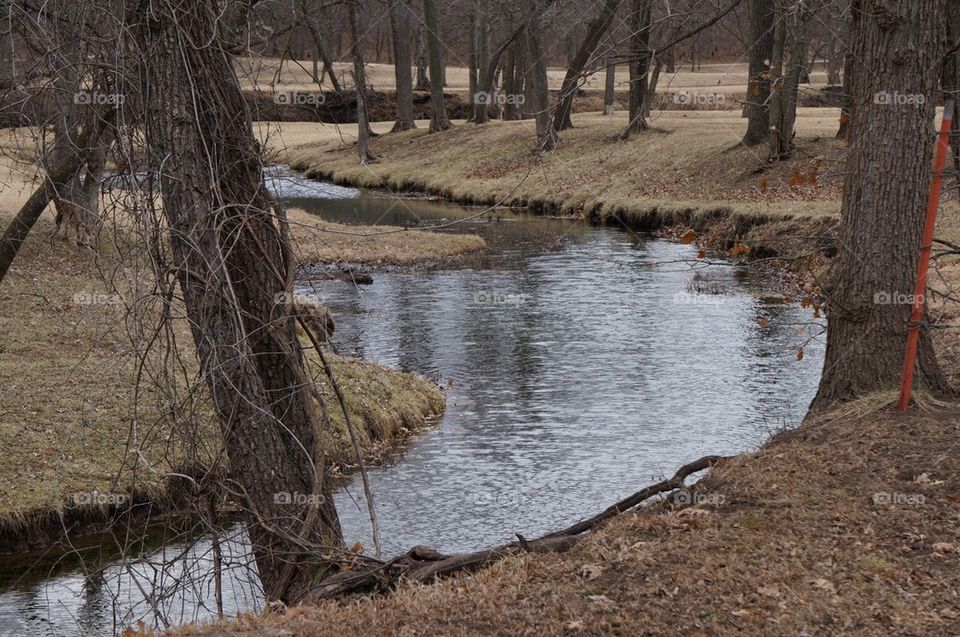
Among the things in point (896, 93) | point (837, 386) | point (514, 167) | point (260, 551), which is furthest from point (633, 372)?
point (514, 167)

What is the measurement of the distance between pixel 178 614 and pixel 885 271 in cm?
627

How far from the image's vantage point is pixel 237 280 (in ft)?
23.6

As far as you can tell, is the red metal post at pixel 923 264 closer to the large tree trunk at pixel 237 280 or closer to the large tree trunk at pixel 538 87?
the large tree trunk at pixel 538 87

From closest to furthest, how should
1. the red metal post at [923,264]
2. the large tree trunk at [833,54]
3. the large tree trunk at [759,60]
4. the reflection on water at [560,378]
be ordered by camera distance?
the red metal post at [923,264] → the large tree trunk at [833,54] → the reflection on water at [560,378] → the large tree trunk at [759,60]

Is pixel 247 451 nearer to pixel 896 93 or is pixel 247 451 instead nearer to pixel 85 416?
pixel 85 416

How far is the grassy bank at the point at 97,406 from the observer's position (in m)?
7.60

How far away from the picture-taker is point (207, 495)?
23.3 ft

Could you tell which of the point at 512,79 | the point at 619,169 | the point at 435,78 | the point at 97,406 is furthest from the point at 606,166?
the point at 97,406

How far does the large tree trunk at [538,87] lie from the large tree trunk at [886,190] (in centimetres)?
254

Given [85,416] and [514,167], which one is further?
[514,167]

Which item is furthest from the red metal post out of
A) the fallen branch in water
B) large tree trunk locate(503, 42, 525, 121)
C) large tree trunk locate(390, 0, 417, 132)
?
large tree trunk locate(503, 42, 525, 121)

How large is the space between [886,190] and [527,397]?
22.3ft

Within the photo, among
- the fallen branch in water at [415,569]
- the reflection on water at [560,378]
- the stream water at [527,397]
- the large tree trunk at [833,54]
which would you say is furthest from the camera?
the reflection on water at [560,378]

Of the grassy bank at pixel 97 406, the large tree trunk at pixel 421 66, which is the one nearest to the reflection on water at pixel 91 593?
the grassy bank at pixel 97 406
